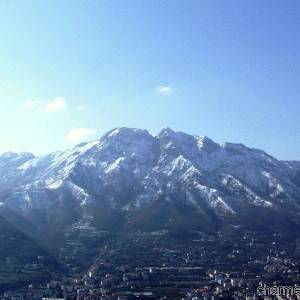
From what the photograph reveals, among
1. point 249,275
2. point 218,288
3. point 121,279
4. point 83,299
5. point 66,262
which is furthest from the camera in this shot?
point 66,262

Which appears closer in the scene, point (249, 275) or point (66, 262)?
point (249, 275)

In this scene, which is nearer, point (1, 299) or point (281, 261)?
point (1, 299)

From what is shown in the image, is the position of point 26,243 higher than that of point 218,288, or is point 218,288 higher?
point 26,243

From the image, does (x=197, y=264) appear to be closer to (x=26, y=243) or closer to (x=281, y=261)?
(x=281, y=261)

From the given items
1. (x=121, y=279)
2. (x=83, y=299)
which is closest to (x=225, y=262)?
(x=121, y=279)

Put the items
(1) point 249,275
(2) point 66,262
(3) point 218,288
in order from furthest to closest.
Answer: (2) point 66,262 → (1) point 249,275 → (3) point 218,288

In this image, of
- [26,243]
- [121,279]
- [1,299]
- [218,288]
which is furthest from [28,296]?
[26,243]

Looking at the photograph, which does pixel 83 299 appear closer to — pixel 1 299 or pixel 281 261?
pixel 1 299

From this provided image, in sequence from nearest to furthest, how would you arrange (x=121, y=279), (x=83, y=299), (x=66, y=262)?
1. (x=83, y=299)
2. (x=121, y=279)
3. (x=66, y=262)
